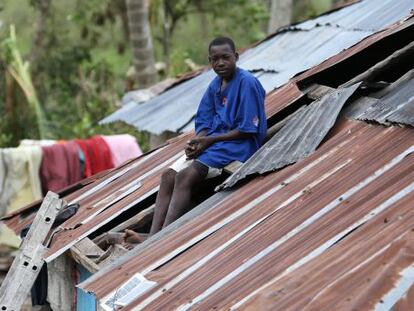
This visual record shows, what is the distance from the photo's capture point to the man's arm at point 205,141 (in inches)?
201

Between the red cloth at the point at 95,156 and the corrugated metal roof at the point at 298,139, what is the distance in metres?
6.18

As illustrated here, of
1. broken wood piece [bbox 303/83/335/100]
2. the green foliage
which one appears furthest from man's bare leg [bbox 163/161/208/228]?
the green foliage

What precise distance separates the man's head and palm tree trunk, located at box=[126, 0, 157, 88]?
6629 millimetres

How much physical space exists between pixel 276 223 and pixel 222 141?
1.21m

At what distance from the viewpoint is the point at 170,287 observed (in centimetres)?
397

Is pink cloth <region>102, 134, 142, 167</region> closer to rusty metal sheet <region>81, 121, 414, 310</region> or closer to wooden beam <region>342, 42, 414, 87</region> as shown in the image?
wooden beam <region>342, 42, 414, 87</region>

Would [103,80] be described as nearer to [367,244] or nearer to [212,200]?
[212,200]

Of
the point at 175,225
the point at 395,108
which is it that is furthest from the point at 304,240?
the point at 175,225

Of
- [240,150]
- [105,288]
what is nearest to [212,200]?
[240,150]

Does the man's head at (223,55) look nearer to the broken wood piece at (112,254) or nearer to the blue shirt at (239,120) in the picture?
the blue shirt at (239,120)

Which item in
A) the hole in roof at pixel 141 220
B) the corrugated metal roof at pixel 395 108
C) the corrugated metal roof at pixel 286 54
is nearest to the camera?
the corrugated metal roof at pixel 395 108

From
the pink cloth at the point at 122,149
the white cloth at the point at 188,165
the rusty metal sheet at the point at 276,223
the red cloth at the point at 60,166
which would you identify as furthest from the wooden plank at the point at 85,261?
the pink cloth at the point at 122,149

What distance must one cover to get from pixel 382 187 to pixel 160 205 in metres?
1.81

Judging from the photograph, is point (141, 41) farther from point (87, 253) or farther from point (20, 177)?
point (87, 253)
